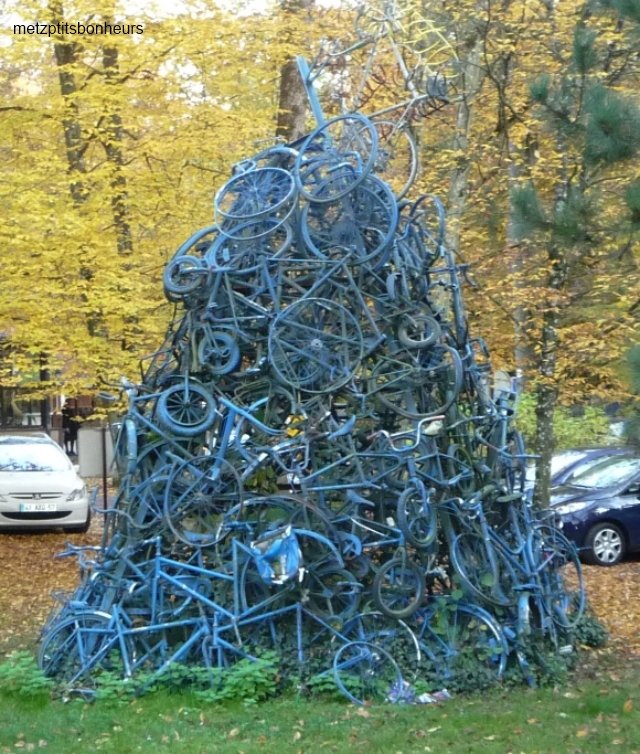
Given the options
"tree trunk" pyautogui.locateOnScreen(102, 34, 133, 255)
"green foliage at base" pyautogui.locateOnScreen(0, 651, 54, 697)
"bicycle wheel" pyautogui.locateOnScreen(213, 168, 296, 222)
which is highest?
"tree trunk" pyautogui.locateOnScreen(102, 34, 133, 255)

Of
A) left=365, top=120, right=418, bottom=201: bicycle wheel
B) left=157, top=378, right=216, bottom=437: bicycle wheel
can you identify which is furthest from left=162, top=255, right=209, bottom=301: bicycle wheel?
left=365, top=120, right=418, bottom=201: bicycle wheel

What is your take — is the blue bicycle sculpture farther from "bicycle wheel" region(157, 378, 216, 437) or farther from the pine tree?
the pine tree

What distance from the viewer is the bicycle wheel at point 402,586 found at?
23.0 ft

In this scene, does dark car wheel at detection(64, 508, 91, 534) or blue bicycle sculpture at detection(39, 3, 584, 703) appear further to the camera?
dark car wheel at detection(64, 508, 91, 534)

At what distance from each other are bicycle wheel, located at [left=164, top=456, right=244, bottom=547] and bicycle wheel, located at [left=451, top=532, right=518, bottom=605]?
5.19 feet

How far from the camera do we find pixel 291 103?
14.0 meters

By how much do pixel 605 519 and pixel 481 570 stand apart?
674 centimetres

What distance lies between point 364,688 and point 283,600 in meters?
0.79

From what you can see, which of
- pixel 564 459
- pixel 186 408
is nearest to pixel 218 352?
pixel 186 408

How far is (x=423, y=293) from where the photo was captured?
7762 millimetres

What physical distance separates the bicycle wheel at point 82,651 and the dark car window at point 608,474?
8.75 meters

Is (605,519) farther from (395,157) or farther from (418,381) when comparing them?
(418,381)

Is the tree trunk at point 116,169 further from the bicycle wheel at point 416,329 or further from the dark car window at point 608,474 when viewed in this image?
the dark car window at point 608,474

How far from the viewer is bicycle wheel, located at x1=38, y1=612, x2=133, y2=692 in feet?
22.9
